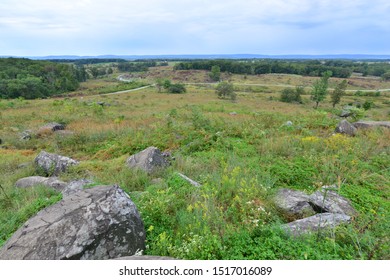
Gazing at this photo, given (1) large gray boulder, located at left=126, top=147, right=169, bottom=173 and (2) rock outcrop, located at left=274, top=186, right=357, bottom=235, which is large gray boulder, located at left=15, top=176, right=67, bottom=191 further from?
(2) rock outcrop, located at left=274, top=186, right=357, bottom=235

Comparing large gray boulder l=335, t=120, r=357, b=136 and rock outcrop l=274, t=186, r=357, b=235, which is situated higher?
rock outcrop l=274, t=186, r=357, b=235

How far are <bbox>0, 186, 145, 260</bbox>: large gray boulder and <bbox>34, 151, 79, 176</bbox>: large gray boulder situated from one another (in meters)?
4.03

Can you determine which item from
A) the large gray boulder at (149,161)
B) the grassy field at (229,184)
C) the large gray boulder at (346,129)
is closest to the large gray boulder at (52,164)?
the grassy field at (229,184)

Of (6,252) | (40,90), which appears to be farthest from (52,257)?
(40,90)

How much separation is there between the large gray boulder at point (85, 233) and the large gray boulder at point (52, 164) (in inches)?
159

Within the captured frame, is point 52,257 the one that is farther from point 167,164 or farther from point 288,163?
point 288,163

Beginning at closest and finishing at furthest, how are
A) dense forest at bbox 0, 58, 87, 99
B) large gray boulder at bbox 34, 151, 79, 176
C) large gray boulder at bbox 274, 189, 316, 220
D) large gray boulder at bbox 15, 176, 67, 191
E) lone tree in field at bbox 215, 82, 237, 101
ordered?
large gray boulder at bbox 274, 189, 316, 220, large gray boulder at bbox 15, 176, 67, 191, large gray boulder at bbox 34, 151, 79, 176, lone tree in field at bbox 215, 82, 237, 101, dense forest at bbox 0, 58, 87, 99

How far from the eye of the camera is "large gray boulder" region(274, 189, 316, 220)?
14.0ft

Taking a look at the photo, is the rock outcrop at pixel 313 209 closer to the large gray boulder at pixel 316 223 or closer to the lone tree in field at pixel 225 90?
the large gray boulder at pixel 316 223

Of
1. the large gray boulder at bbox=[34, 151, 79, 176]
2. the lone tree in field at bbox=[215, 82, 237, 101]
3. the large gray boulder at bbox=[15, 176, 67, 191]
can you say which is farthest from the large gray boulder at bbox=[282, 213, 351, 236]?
the lone tree in field at bbox=[215, 82, 237, 101]
